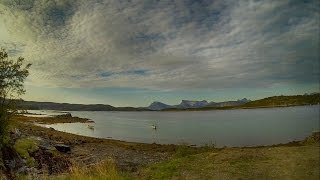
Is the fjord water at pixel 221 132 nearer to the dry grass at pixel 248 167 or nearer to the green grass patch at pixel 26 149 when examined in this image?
the green grass patch at pixel 26 149

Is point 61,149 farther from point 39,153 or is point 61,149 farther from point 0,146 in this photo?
point 0,146

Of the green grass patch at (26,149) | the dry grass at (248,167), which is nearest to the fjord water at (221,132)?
the green grass patch at (26,149)

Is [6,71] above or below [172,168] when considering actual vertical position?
above

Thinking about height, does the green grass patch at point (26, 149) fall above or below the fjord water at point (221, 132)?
above

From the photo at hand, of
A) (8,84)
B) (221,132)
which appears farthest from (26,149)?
(221,132)

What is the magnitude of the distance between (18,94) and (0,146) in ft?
16.9

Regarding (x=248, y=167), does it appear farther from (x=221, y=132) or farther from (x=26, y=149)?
(x=221, y=132)

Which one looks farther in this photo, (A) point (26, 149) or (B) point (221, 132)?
(B) point (221, 132)

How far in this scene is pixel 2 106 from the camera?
995 inches

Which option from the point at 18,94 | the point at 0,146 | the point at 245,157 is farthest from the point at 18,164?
the point at 245,157

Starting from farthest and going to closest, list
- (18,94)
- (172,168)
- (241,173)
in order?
(18,94) < (172,168) < (241,173)

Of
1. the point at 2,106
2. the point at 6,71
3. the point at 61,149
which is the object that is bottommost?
the point at 61,149

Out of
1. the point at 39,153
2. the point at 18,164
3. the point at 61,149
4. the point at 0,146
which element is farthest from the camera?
the point at 61,149

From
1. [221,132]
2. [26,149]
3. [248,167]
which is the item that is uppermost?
[248,167]
